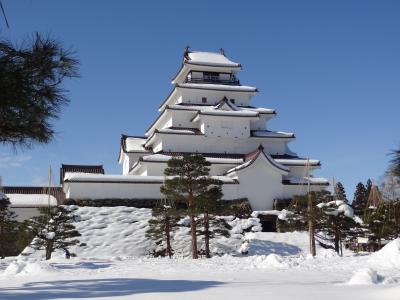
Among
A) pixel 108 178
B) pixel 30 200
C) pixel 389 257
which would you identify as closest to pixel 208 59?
pixel 108 178

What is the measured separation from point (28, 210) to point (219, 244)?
43.8ft

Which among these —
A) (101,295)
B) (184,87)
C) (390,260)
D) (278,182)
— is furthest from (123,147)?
(101,295)

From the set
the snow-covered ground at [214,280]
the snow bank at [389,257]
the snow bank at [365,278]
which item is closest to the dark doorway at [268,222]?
the snow-covered ground at [214,280]

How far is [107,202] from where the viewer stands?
94.6 ft

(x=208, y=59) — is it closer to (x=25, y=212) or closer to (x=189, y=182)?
(x=25, y=212)

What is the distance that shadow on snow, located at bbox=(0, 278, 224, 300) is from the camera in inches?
313

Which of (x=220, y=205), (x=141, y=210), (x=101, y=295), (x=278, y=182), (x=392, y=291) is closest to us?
(x=392, y=291)

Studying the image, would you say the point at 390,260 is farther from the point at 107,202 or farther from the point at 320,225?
the point at 107,202

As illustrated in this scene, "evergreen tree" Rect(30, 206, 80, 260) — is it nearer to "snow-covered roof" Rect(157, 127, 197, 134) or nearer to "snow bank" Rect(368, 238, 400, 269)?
"snow bank" Rect(368, 238, 400, 269)

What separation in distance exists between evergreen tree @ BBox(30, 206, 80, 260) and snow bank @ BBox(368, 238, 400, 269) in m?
11.4

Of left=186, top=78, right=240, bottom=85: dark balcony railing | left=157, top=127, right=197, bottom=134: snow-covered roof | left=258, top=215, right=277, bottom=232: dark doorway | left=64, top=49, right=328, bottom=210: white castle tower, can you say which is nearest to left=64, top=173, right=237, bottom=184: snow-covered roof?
left=64, top=49, right=328, bottom=210: white castle tower

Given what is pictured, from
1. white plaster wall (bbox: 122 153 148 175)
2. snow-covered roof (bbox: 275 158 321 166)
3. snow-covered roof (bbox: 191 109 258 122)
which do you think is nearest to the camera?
snow-covered roof (bbox: 275 158 321 166)

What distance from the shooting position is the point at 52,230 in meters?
20.2

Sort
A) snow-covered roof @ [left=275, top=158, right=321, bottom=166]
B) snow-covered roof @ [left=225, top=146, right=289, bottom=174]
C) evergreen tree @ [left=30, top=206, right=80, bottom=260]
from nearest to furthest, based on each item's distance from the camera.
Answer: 1. evergreen tree @ [left=30, top=206, right=80, bottom=260]
2. snow-covered roof @ [left=225, top=146, right=289, bottom=174]
3. snow-covered roof @ [left=275, top=158, right=321, bottom=166]
